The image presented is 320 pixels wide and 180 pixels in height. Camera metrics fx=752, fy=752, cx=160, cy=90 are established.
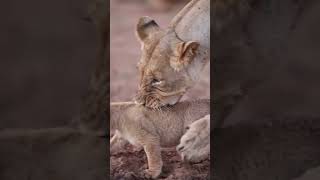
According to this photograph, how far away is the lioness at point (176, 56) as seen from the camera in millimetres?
2777

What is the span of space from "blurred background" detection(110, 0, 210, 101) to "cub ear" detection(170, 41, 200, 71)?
0.08m

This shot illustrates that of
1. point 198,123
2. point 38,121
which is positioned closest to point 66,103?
point 38,121

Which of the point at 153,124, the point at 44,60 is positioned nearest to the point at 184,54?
the point at 153,124

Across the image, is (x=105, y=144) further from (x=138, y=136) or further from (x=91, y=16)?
(x=91, y=16)

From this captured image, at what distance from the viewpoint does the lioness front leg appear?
2.81m

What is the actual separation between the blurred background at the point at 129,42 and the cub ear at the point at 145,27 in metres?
0.01

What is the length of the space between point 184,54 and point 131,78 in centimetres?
22

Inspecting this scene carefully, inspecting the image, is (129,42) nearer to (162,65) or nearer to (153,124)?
(162,65)

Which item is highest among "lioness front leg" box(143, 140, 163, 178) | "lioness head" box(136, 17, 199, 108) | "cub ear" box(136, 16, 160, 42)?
"cub ear" box(136, 16, 160, 42)

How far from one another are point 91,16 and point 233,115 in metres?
0.65

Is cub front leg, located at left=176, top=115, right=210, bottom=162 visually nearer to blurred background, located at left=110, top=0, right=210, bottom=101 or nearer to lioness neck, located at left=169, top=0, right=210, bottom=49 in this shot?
blurred background, located at left=110, top=0, right=210, bottom=101

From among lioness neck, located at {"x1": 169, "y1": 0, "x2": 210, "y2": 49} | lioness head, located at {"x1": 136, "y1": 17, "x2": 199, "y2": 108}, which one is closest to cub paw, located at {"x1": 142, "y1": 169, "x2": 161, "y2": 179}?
lioness head, located at {"x1": 136, "y1": 17, "x2": 199, "y2": 108}

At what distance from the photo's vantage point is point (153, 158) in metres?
2.81

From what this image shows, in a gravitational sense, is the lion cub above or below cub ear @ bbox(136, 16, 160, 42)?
below
